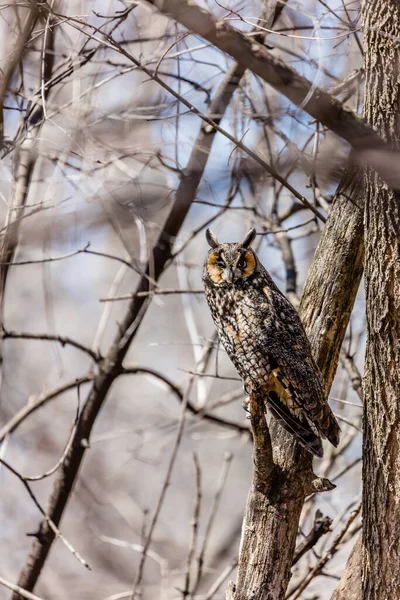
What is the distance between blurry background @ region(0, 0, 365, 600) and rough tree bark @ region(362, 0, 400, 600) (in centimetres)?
22

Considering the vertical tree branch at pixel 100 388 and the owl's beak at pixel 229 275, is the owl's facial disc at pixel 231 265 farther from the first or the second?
the vertical tree branch at pixel 100 388

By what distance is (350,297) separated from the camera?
9.28 ft

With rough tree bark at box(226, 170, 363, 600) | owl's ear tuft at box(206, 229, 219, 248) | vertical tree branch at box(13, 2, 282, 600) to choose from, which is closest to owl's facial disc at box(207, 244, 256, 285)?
owl's ear tuft at box(206, 229, 219, 248)

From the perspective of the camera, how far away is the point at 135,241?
4508 millimetres

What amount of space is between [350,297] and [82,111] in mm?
1582

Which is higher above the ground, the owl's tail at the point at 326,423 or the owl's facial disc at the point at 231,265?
the owl's facial disc at the point at 231,265

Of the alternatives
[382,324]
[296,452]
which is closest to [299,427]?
[296,452]

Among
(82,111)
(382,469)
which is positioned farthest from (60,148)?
(382,469)

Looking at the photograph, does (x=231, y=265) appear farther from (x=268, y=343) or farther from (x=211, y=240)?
(x=268, y=343)

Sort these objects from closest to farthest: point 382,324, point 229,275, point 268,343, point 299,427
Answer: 1. point 382,324
2. point 299,427
3. point 268,343
4. point 229,275

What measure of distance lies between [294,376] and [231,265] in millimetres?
600

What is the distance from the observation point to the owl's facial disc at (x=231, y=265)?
2.98m

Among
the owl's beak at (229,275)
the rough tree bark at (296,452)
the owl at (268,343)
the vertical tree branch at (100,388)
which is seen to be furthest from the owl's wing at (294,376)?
the vertical tree branch at (100,388)

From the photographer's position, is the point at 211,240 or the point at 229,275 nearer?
the point at 229,275
